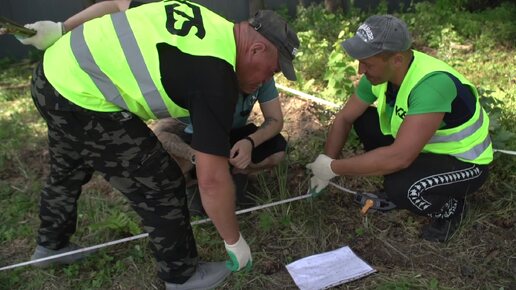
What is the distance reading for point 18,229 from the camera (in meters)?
2.80

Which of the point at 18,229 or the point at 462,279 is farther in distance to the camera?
the point at 18,229

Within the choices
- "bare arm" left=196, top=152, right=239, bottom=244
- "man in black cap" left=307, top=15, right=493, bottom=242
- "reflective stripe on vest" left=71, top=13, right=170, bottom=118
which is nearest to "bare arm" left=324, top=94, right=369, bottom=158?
"man in black cap" left=307, top=15, right=493, bottom=242

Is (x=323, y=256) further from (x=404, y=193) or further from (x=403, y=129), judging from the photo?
(x=403, y=129)

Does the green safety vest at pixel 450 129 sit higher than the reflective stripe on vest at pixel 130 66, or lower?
lower

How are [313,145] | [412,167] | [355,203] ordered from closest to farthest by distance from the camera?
1. [412,167]
2. [355,203]
3. [313,145]

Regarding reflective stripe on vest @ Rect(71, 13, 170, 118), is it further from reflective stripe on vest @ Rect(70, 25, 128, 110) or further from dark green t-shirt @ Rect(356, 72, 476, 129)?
dark green t-shirt @ Rect(356, 72, 476, 129)

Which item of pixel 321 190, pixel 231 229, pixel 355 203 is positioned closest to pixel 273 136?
pixel 321 190

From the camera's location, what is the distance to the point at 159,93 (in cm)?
167

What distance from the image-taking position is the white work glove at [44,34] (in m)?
2.23

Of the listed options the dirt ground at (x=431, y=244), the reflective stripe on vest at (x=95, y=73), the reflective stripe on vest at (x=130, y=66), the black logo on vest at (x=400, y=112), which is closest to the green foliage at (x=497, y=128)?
the dirt ground at (x=431, y=244)

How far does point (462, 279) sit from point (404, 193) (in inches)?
18.5

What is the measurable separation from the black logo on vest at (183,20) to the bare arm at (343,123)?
1.16m

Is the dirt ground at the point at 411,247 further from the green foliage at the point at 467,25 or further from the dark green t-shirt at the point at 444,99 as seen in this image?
the green foliage at the point at 467,25

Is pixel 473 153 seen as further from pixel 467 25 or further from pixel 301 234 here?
pixel 467 25
